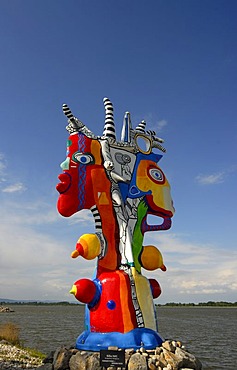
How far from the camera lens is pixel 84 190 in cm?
1056

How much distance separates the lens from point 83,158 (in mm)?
10727

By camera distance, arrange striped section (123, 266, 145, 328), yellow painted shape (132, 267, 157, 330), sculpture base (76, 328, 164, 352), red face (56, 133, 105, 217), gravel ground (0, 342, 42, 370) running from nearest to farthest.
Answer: sculpture base (76, 328, 164, 352) → striped section (123, 266, 145, 328) → yellow painted shape (132, 267, 157, 330) → red face (56, 133, 105, 217) → gravel ground (0, 342, 42, 370)

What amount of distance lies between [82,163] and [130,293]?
141 inches

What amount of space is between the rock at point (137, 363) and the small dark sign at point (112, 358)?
172 mm

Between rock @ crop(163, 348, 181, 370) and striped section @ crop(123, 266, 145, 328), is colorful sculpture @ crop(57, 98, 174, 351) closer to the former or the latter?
striped section @ crop(123, 266, 145, 328)

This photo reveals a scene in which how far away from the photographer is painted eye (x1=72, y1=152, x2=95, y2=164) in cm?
1070

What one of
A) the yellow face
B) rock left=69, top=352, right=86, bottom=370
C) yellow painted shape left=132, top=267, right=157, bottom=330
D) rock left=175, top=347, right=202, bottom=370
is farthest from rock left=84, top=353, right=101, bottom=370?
the yellow face

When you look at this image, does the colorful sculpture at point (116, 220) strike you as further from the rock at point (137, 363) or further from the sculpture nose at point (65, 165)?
the rock at point (137, 363)

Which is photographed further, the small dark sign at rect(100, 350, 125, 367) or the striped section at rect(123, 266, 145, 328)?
the striped section at rect(123, 266, 145, 328)

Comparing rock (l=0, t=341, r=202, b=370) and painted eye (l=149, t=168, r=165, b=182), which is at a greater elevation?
painted eye (l=149, t=168, r=165, b=182)

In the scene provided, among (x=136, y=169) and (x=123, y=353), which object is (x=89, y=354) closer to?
(x=123, y=353)

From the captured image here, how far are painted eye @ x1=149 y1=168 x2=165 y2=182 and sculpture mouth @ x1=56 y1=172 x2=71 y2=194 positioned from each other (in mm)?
2431

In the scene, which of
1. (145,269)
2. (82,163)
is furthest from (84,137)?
A: (145,269)

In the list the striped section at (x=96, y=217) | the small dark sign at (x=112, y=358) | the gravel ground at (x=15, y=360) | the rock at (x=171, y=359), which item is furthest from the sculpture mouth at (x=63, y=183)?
the gravel ground at (x=15, y=360)
